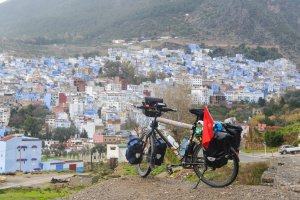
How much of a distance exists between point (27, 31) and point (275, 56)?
61.0 m

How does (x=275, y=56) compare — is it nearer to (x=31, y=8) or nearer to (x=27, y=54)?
(x=27, y=54)

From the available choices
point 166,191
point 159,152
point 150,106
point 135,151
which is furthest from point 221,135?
point 135,151

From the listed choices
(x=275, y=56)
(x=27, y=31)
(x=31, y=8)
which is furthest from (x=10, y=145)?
(x=31, y=8)

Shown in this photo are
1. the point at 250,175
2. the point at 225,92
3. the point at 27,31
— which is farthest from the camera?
the point at 27,31

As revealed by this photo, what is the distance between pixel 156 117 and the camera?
5.41 m

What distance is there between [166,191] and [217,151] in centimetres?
66

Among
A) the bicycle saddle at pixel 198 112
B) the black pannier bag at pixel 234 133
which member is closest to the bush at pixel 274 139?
the bicycle saddle at pixel 198 112

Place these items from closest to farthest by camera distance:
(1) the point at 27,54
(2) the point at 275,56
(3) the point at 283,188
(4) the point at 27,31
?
(3) the point at 283,188
(2) the point at 275,56
(1) the point at 27,54
(4) the point at 27,31

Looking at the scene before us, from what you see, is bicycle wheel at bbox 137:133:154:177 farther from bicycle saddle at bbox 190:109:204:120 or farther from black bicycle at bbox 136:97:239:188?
bicycle saddle at bbox 190:109:204:120

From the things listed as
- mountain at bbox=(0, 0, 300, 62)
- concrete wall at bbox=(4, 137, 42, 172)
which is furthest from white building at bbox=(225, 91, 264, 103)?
→ concrete wall at bbox=(4, 137, 42, 172)

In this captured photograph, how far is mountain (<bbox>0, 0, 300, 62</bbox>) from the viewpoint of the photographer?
100812 mm

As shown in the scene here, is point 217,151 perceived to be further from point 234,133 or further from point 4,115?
point 4,115

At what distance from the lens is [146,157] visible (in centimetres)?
547

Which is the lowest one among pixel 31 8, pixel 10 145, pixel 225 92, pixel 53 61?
pixel 10 145
